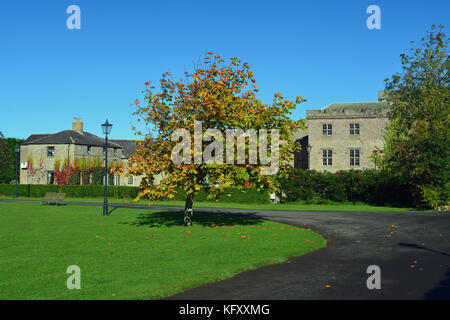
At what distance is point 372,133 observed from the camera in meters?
47.5

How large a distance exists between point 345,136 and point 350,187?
550 inches

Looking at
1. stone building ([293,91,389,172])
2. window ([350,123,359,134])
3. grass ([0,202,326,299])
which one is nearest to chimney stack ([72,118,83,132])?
stone building ([293,91,389,172])

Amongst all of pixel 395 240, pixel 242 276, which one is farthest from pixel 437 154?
pixel 242 276

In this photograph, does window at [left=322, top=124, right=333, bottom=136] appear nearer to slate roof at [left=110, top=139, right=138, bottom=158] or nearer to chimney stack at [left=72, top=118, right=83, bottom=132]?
slate roof at [left=110, top=139, right=138, bottom=158]

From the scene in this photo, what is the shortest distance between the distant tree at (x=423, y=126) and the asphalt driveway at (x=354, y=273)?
14057 millimetres

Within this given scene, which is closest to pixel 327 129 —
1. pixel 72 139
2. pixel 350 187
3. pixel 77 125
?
pixel 350 187

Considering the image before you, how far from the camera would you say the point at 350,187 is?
35.6m

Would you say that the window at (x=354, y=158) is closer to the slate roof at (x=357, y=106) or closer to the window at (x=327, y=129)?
the window at (x=327, y=129)

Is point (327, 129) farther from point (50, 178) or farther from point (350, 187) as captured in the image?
point (50, 178)

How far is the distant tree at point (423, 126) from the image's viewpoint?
28422 millimetres

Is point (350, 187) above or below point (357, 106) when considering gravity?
below
